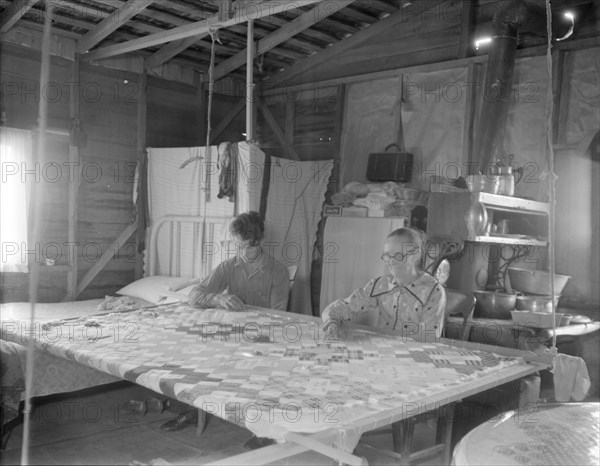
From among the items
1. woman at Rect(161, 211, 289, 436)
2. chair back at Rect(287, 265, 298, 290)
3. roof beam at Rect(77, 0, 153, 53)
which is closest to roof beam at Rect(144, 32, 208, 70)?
roof beam at Rect(77, 0, 153, 53)

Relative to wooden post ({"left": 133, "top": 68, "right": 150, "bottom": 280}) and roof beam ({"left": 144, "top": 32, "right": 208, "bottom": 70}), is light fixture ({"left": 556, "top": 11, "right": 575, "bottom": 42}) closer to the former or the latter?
roof beam ({"left": 144, "top": 32, "right": 208, "bottom": 70})

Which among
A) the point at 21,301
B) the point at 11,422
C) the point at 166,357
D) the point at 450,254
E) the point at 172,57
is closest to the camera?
the point at 166,357

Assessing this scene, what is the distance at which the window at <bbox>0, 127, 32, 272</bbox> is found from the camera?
17.7ft

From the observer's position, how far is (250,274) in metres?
4.45

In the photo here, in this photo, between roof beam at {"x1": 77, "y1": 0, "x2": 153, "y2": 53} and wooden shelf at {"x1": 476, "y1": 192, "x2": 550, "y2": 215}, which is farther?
roof beam at {"x1": 77, "y1": 0, "x2": 153, "y2": 53}

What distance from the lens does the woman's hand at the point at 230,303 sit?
3.79 meters

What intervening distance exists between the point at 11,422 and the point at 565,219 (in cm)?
428

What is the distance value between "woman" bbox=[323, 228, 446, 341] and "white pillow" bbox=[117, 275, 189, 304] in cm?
240

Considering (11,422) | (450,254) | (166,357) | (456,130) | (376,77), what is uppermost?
(376,77)

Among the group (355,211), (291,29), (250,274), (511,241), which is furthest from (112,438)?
(291,29)

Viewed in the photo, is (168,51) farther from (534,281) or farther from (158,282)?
(534,281)

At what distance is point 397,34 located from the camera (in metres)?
6.24

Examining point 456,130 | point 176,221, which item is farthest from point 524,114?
point 176,221

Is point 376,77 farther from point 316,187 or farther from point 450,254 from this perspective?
point 450,254
